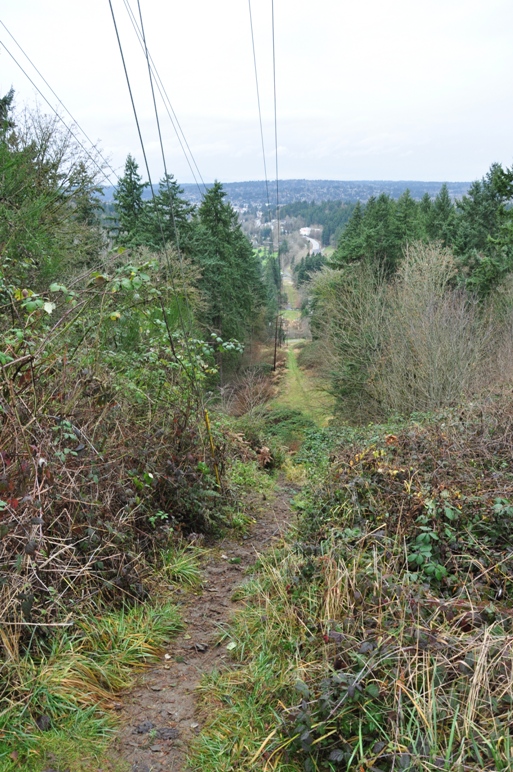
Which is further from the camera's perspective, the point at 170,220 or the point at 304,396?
the point at 304,396

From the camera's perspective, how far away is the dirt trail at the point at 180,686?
109 inches

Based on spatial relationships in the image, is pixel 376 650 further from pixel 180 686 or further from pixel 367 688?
pixel 180 686

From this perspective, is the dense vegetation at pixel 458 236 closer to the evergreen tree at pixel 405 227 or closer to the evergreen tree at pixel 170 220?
the evergreen tree at pixel 405 227

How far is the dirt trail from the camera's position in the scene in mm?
2766

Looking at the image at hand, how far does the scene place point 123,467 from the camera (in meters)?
4.55

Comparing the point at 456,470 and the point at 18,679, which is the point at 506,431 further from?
the point at 18,679

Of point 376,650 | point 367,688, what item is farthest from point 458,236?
point 367,688

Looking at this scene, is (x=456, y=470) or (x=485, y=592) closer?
(x=485, y=592)

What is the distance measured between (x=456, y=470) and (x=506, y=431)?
1.04 m

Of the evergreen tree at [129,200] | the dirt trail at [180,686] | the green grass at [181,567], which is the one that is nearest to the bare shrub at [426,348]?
the green grass at [181,567]

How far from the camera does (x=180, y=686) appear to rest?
3.31 metres

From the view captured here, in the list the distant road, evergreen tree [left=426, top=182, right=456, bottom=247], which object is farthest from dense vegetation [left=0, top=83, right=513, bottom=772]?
the distant road

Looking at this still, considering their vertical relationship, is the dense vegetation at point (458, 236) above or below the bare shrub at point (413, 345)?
above

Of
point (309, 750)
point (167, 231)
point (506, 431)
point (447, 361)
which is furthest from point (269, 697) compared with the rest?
point (167, 231)
